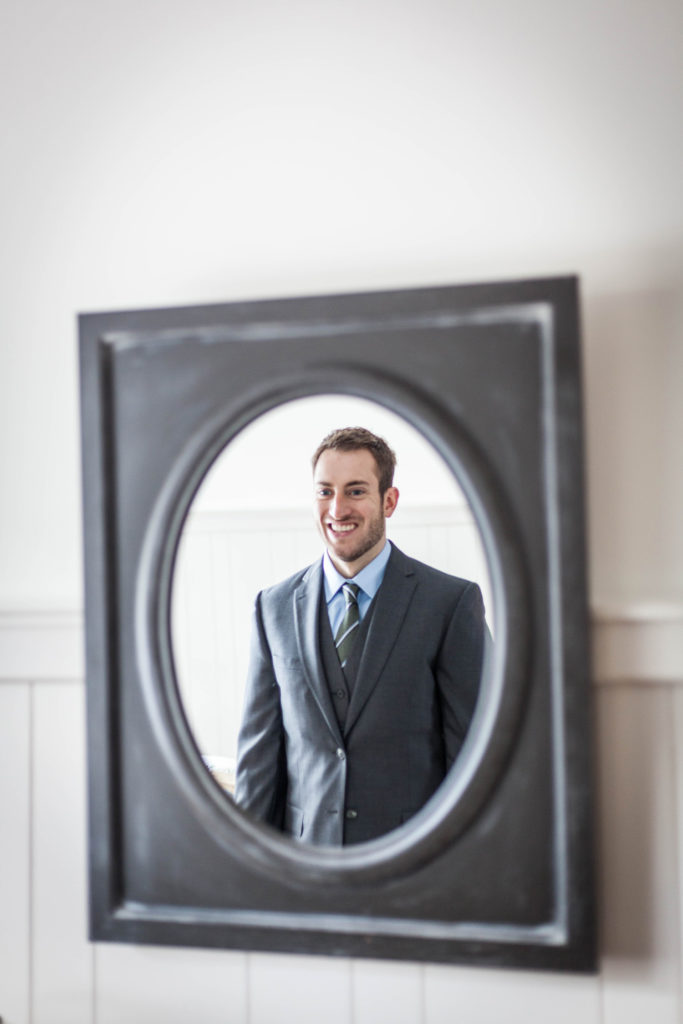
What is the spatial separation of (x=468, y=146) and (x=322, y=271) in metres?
0.17

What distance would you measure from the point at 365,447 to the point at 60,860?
509 mm

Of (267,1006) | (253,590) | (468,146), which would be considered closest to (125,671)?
(253,590)

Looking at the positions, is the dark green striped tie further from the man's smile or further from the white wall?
the white wall

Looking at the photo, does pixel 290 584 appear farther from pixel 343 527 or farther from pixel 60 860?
pixel 60 860

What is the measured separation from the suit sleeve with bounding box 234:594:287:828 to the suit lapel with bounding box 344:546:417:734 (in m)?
0.08

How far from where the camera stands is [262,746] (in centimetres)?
93

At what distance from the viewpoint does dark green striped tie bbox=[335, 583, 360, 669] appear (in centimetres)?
91

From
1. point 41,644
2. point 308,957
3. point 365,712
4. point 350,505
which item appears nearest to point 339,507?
point 350,505

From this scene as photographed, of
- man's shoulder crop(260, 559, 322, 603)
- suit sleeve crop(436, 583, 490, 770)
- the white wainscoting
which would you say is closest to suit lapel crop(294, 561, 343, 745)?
man's shoulder crop(260, 559, 322, 603)

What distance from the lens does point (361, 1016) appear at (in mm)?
843

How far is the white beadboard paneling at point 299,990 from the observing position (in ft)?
2.78

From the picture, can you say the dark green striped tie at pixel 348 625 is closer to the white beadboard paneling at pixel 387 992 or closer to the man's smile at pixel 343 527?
the man's smile at pixel 343 527

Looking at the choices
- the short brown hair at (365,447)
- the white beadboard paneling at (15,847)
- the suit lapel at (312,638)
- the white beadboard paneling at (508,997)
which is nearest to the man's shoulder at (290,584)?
the suit lapel at (312,638)

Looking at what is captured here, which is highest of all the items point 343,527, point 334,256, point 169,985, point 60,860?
point 334,256
